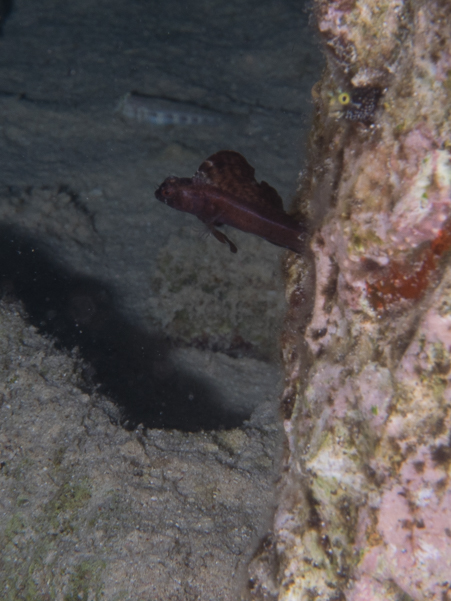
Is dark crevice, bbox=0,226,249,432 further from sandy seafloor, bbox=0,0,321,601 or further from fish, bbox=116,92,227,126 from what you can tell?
fish, bbox=116,92,227,126

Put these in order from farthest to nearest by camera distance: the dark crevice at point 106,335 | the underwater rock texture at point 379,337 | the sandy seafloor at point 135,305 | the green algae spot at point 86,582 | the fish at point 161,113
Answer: the fish at point 161,113, the dark crevice at point 106,335, the sandy seafloor at point 135,305, the green algae spot at point 86,582, the underwater rock texture at point 379,337

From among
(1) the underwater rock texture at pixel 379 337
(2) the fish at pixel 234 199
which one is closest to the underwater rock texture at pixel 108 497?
(1) the underwater rock texture at pixel 379 337

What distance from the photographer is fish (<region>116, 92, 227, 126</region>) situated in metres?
8.09

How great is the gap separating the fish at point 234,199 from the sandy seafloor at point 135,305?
401 mm

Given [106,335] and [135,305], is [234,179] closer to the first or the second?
[135,305]

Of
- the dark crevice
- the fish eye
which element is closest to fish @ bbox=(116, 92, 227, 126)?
the dark crevice

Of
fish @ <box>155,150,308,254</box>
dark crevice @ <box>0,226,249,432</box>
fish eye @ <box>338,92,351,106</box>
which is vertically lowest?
dark crevice @ <box>0,226,249,432</box>

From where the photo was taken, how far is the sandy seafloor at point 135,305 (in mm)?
2400

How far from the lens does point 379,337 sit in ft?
5.01

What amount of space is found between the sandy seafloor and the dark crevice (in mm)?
31

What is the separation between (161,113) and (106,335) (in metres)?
5.03

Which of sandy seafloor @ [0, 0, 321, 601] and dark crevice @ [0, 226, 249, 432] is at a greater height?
sandy seafloor @ [0, 0, 321, 601]

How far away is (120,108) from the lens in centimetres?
830

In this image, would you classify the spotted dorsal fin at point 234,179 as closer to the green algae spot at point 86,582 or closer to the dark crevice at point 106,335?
the green algae spot at point 86,582
